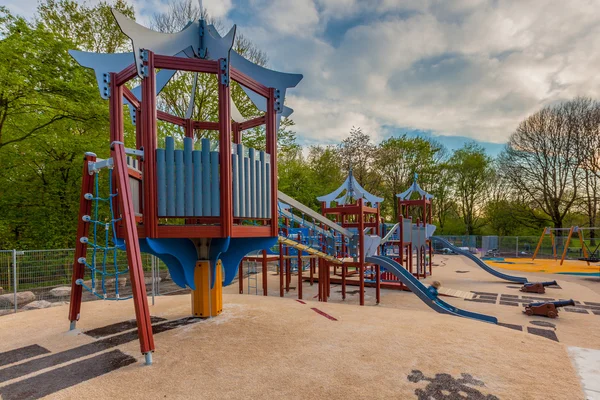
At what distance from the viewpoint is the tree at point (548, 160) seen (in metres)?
27.7

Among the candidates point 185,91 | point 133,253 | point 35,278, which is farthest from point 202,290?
point 185,91

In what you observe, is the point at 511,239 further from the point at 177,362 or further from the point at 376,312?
the point at 177,362

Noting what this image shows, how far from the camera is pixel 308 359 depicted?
148 inches

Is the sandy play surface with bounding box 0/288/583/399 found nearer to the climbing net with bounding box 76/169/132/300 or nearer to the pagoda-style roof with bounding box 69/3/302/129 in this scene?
the climbing net with bounding box 76/169/132/300

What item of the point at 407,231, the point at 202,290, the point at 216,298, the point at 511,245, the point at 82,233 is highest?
the point at 82,233

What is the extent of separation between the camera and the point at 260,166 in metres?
5.17

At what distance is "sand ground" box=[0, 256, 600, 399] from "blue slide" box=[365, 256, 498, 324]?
6.22ft

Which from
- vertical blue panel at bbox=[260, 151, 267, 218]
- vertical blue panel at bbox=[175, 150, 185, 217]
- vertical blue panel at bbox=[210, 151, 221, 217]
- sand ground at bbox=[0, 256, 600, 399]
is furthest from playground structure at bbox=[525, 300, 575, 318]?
vertical blue panel at bbox=[175, 150, 185, 217]

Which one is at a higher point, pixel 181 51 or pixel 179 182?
pixel 181 51

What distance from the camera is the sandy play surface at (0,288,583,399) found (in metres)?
3.07

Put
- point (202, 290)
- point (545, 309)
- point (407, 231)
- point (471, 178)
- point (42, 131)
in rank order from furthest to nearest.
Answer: point (471, 178)
point (407, 231)
point (42, 131)
point (545, 309)
point (202, 290)

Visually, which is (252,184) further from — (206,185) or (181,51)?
(181,51)

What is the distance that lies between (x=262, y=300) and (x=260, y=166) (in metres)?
3.37

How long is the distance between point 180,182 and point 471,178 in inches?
1465
